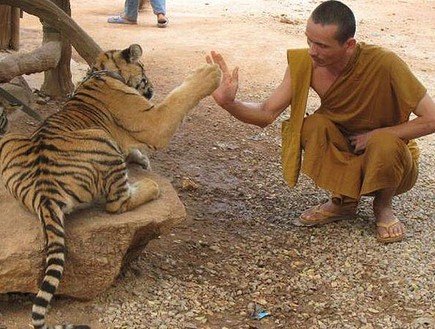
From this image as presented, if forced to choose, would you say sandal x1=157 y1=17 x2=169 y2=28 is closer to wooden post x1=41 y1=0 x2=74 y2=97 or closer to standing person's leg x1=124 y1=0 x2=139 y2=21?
standing person's leg x1=124 y1=0 x2=139 y2=21

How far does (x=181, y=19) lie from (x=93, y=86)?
8201 millimetres

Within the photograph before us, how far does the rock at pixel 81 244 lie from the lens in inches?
140

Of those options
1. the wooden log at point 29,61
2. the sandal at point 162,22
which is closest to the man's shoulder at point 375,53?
the wooden log at point 29,61

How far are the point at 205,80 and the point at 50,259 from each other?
5.09 feet

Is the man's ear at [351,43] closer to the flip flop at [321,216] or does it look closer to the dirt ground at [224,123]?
the flip flop at [321,216]

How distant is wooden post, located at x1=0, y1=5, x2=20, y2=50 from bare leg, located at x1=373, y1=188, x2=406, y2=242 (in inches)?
197

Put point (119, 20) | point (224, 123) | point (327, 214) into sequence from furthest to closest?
1. point (119, 20)
2. point (224, 123)
3. point (327, 214)

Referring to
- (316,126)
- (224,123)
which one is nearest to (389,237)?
(316,126)

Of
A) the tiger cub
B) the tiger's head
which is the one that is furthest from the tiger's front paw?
the tiger's head

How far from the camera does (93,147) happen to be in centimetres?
383

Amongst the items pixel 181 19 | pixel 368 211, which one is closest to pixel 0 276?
pixel 368 211

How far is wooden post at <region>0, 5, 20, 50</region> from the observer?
26.9 feet

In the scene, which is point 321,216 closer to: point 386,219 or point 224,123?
point 386,219

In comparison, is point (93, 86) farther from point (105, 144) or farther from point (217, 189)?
point (217, 189)
